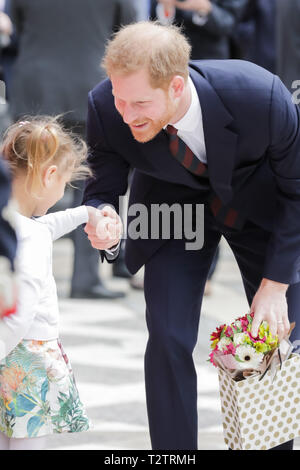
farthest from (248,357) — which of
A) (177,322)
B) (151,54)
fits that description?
(151,54)

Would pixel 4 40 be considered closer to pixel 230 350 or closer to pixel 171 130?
pixel 171 130

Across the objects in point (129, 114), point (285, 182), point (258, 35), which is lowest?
point (258, 35)

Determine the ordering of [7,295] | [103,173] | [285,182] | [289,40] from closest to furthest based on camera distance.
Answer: [7,295] → [285,182] → [103,173] → [289,40]

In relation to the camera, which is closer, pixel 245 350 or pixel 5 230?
pixel 5 230

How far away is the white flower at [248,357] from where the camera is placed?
3.15 metres

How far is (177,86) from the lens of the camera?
3.13m

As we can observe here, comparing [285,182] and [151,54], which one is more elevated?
[151,54]

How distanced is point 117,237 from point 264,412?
67 centimetres

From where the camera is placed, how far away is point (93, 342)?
18.5ft

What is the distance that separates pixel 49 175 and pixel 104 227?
239 millimetres

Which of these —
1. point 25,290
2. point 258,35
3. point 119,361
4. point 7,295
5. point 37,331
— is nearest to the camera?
point 7,295

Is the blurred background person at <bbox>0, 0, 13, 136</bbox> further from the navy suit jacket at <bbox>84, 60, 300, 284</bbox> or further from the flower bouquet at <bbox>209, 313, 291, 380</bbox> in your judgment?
the flower bouquet at <bbox>209, 313, 291, 380</bbox>
